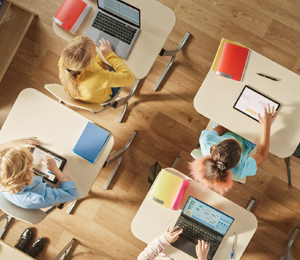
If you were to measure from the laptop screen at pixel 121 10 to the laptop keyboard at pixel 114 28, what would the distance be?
1.6 inches

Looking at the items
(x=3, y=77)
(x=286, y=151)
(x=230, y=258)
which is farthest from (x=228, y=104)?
(x=3, y=77)

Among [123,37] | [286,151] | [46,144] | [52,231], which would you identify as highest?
[123,37]

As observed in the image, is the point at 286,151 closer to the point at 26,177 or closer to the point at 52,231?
the point at 26,177

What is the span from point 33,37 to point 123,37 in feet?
4.06

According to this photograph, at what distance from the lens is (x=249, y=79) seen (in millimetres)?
1478

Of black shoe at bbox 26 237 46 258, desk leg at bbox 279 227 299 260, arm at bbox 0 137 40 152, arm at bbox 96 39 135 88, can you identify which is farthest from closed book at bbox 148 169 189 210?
black shoe at bbox 26 237 46 258

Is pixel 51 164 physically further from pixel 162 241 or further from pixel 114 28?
pixel 114 28

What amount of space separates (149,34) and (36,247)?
2100mm

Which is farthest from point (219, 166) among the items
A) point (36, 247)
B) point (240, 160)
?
point (36, 247)

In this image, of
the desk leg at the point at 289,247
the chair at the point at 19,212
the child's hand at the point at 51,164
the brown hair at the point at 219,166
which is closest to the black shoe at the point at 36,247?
the chair at the point at 19,212

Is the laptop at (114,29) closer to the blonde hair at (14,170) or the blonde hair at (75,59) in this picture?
the blonde hair at (75,59)

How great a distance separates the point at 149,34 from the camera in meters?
1.57

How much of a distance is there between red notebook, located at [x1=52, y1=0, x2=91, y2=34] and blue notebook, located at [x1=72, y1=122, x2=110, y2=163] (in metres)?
0.69

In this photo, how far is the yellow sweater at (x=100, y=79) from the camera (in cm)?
139
